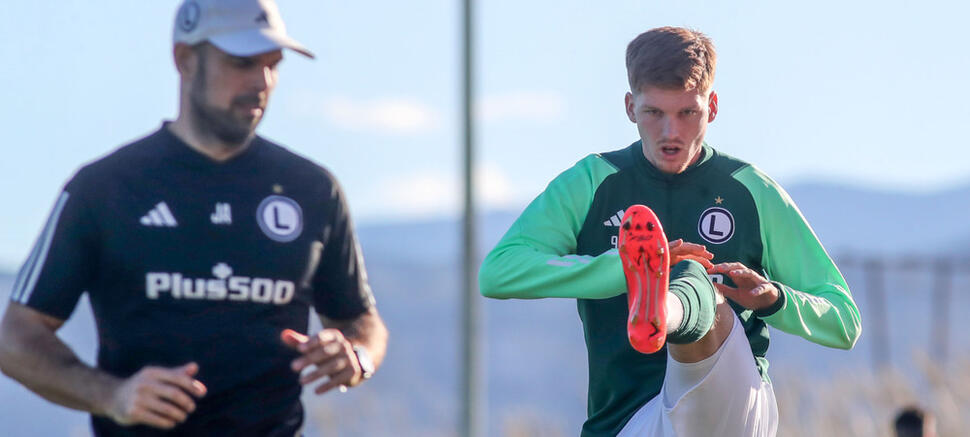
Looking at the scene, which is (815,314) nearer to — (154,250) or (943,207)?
(154,250)

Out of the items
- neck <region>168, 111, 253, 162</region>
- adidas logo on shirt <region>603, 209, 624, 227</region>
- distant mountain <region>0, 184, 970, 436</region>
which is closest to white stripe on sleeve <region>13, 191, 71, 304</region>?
neck <region>168, 111, 253, 162</region>

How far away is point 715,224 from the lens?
17.1ft

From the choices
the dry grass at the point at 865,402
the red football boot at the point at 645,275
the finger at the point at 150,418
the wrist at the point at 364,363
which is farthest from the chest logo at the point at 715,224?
the dry grass at the point at 865,402

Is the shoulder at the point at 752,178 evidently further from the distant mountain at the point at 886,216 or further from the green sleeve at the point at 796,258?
the distant mountain at the point at 886,216

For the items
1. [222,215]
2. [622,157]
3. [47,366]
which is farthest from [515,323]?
[47,366]

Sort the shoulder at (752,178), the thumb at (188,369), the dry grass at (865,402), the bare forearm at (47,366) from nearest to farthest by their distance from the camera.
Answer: the thumb at (188,369), the bare forearm at (47,366), the shoulder at (752,178), the dry grass at (865,402)

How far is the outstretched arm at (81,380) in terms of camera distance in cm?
457

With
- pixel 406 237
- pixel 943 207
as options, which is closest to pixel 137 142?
pixel 406 237

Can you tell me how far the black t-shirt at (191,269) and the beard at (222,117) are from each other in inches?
3.8

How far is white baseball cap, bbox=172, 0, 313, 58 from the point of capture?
4.86 m

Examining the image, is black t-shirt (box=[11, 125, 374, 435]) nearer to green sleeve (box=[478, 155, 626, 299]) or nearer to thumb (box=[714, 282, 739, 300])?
green sleeve (box=[478, 155, 626, 299])

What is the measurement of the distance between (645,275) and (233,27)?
155cm

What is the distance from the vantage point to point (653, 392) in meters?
5.23

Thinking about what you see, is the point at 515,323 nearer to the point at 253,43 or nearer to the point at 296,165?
the point at 296,165
